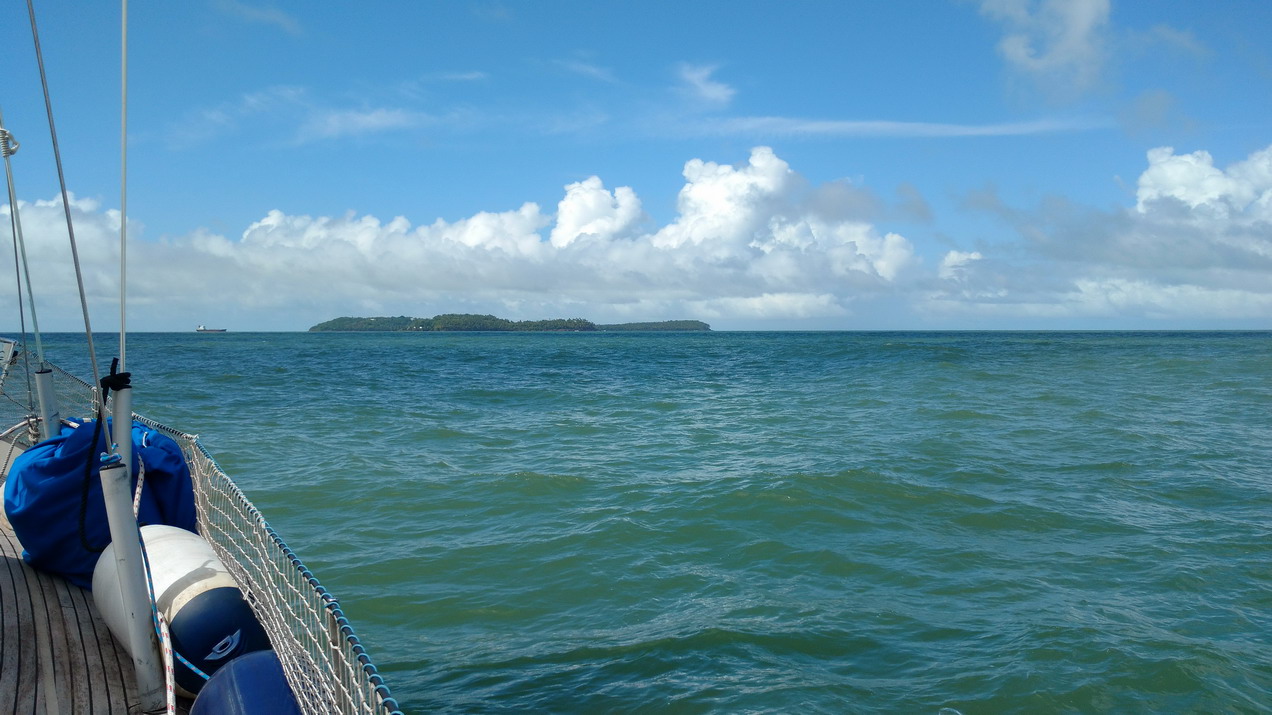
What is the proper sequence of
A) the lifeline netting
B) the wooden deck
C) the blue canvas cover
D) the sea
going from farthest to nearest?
1. the sea
2. the blue canvas cover
3. the wooden deck
4. the lifeline netting

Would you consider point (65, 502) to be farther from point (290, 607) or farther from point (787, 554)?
point (787, 554)

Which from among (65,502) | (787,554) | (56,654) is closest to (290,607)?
(56,654)

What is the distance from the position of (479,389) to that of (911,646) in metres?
23.6

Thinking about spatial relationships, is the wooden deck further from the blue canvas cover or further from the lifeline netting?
the lifeline netting

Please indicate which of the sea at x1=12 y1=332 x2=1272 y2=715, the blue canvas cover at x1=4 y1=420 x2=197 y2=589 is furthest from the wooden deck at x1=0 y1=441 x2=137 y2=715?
the sea at x1=12 y1=332 x2=1272 y2=715

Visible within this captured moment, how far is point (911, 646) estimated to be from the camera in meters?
6.44

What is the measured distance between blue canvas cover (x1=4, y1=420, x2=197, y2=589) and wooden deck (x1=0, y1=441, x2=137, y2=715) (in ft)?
0.56

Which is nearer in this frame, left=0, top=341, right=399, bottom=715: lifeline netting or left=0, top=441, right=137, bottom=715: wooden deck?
left=0, top=341, right=399, bottom=715: lifeline netting

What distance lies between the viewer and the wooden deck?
11.9 feet

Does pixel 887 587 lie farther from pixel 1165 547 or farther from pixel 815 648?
pixel 1165 547

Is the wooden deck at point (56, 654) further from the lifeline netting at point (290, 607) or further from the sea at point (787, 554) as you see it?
the sea at point (787, 554)

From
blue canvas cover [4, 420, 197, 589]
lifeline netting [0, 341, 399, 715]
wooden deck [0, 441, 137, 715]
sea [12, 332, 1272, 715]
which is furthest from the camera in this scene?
sea [12, 332, 1272, 715]

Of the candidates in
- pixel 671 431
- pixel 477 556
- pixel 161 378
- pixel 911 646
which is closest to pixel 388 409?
pixel 671 431

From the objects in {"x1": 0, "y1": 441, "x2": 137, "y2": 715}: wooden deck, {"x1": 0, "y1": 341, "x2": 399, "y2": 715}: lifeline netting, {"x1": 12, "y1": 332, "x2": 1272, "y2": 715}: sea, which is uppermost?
{"x1": 0, "y1": 341, "x2": 399, "y2": 715}: lifeline netting
